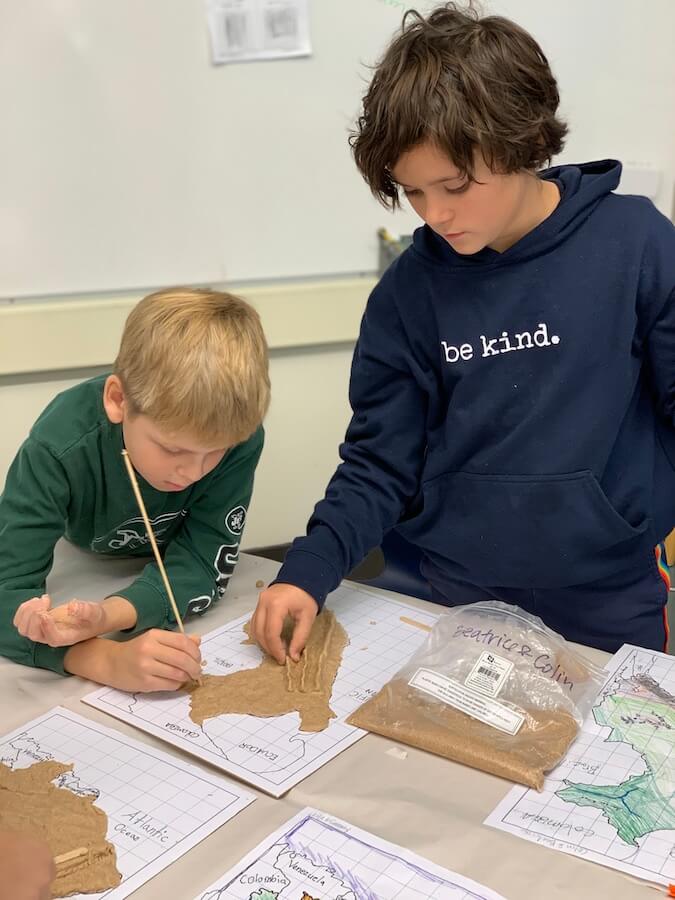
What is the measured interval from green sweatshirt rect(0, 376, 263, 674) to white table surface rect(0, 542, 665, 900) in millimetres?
138

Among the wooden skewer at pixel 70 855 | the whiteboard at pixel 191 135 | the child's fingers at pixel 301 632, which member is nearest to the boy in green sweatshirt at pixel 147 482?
the child's fingers at pixel 301 632

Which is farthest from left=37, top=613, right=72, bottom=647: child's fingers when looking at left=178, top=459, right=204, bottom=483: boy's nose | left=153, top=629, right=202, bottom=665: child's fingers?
left=178, top=459, right=204, bottom=483: boy's nose

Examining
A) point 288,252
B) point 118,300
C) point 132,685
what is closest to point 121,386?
point 132,685

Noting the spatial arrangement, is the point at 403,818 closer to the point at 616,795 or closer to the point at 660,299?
the point at 616,795

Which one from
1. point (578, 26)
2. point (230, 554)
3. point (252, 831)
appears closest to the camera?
point (252, 831)

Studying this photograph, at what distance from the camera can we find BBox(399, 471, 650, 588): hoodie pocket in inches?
39.0

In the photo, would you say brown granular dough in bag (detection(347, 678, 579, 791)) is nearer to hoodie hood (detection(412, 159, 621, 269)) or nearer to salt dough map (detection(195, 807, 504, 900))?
salt dough map (detection(195, 807, 504, 900))

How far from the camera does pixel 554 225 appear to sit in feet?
3.21

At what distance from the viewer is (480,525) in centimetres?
104

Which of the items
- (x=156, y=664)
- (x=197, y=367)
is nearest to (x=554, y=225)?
(x=197, y=367)

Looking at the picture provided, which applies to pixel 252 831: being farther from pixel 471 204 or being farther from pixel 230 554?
pixel 471 204

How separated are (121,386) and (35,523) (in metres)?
0.19

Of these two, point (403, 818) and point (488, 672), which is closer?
point (403, 818)

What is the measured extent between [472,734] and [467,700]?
37mm
